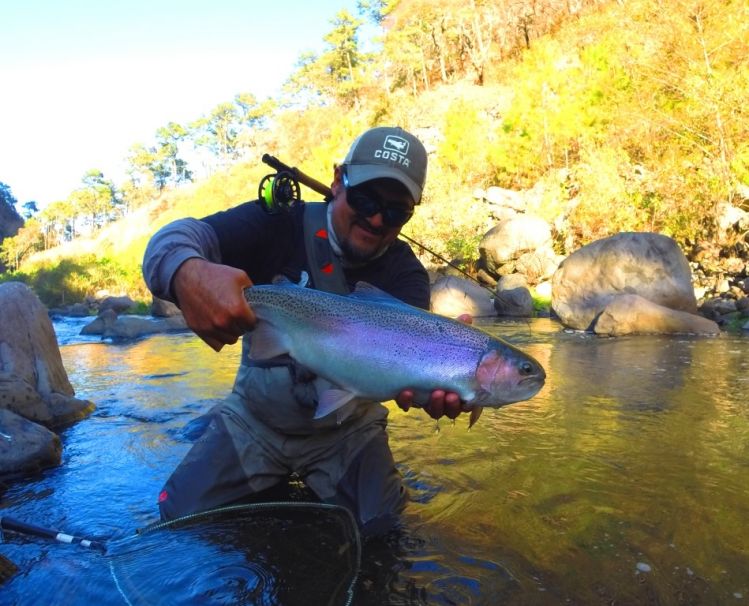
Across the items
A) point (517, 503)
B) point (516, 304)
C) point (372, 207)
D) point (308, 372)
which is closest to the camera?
point (308, 372)

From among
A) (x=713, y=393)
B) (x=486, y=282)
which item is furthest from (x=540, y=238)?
(x=713, y=393)

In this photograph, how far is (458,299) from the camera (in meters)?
17.5

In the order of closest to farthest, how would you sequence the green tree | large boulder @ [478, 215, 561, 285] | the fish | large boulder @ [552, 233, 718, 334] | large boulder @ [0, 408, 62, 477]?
the fish
large boulder @ [0, 408, 62, 477]
large boulder @ [552, 233, 718, 334]
large boulder @ [478, 215, 561, 285]
the green tree

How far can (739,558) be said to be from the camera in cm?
269

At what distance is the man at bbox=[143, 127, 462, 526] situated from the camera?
121 inches

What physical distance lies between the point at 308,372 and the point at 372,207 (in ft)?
2.97

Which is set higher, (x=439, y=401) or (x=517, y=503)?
(x=439, y=401)

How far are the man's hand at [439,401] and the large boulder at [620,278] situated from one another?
1066cm

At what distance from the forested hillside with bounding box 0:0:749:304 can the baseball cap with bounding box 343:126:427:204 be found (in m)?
17.3

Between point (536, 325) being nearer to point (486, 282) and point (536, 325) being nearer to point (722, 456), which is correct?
point (486, 282)

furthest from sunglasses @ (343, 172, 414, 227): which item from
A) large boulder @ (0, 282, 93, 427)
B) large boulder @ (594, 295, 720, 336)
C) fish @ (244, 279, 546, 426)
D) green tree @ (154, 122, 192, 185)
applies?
green tree @ (154, 122, 192, 185)

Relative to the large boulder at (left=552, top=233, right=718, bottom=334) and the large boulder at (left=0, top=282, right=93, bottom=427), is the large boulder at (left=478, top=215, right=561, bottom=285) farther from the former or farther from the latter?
the large boulder at (left=0, top=282, right=93, bottom=427)

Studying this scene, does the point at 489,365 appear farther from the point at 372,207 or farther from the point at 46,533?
the point at 46,533

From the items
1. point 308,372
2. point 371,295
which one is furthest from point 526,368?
point 308,372
